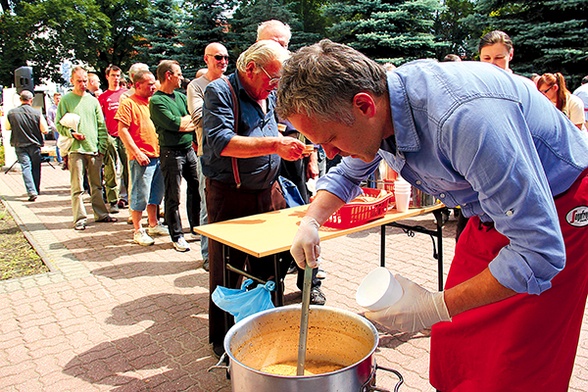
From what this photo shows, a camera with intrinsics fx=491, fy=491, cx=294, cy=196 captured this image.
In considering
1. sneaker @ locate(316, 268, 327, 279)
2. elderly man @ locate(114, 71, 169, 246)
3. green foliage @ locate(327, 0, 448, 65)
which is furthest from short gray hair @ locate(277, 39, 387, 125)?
green foliage @ locate(327, 0, 448, 65)

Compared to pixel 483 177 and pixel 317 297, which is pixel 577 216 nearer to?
pixel 483 177

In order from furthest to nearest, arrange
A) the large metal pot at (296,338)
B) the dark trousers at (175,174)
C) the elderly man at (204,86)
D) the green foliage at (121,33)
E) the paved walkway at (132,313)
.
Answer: the green foliage at (121,33) < the dark trousers at (175,174) < the elderly man at (204,86) < the paved walkway at (132,313) < the large metal pot at (296,338)

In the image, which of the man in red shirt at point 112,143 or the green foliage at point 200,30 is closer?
the man in red shirt at point 112,143

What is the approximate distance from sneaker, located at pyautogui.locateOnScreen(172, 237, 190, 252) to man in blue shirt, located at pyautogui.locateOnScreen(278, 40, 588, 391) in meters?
4.02

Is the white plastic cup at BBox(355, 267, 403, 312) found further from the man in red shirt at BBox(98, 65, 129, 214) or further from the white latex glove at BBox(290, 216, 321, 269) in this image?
the man in red shirt at BBox(98, 65, 129, 214)

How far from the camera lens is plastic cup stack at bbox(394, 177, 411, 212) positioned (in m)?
3.12

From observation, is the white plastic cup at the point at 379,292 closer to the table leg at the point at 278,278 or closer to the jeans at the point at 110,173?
the table leg at the point at 278,278

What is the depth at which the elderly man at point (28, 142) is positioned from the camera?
28.6 feet

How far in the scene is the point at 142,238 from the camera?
5.69 metres

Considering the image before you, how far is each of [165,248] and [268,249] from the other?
345 cm

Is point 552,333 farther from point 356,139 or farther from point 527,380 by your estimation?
point 356,139

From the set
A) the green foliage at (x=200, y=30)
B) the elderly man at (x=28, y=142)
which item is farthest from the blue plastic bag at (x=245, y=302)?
the green foliage at (x=200, y=30)

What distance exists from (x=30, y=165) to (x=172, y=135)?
208 inches

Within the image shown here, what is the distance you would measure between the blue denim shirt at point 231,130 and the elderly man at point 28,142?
6.95 metres
